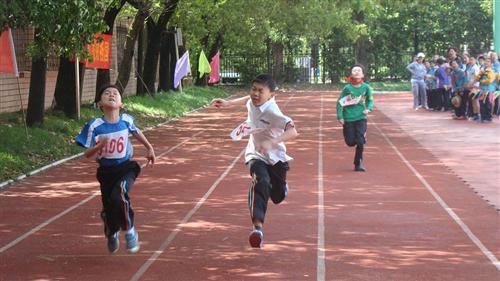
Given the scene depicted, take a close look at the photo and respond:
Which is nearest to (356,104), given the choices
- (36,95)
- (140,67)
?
(36,95)

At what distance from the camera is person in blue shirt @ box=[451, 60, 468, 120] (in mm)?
24031

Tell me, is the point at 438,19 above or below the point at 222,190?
above

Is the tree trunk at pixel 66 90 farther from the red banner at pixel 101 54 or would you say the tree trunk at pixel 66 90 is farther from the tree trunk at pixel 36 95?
the tree trunk at pixel 36 95

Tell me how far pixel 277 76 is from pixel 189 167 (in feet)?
117

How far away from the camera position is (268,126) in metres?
8.05

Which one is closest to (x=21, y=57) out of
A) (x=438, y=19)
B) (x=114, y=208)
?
(x=114, y=208)

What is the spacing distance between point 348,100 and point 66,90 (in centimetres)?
898

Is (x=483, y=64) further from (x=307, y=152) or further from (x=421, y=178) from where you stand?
(x=421, y=178)

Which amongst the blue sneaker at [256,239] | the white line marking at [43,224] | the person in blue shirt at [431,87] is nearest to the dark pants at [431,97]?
the person in blue shirt at [431,87]

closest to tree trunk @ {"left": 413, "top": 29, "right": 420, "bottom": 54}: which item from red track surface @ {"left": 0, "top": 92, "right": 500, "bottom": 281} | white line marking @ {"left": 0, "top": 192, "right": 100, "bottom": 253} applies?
red track surface @ {"left": 0, "top": 92, "right": 500, "bottom": 281}

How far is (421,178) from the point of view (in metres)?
13.1

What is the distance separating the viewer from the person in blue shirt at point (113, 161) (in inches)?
300

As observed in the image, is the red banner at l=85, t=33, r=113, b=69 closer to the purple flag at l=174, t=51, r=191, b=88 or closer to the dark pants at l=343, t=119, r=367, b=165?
the purple flag at l=174, t=51, r=191, b=88

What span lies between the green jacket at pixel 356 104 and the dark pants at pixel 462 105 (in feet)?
35.8
